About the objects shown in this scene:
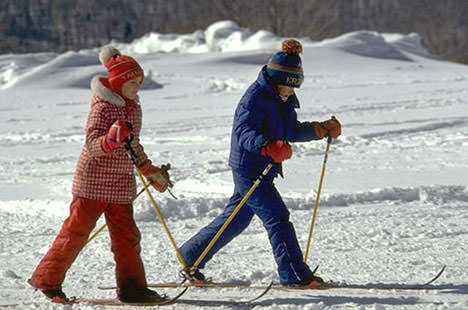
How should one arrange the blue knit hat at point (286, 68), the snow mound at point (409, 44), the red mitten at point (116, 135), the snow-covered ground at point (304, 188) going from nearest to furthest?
the red mitten at point (116, 135) → the blue knit hat at point (286, 68) → the snow-covered ground at point (304, 188) → the snow mound at point (409, 44)

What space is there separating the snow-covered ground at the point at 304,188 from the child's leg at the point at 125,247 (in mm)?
241

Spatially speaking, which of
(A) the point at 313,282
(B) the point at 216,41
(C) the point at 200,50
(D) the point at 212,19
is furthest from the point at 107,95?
(D) the point at 212,19

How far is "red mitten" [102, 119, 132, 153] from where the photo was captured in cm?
402

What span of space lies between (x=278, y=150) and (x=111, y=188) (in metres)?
0.85

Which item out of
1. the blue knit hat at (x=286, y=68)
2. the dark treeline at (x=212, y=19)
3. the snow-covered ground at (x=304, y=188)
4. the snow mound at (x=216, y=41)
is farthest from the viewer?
the dark treeline at (x=212, y=19)

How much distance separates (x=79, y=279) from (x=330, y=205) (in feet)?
8.80

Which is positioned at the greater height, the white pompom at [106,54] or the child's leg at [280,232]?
the white pompom at [106,54]

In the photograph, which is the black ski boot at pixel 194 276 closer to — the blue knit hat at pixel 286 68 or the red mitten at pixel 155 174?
the red mitten at pixel 155 174

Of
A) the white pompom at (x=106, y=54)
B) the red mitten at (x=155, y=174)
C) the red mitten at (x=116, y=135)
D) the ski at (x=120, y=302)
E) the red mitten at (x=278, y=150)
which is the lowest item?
the ski at (x=120, y=302)

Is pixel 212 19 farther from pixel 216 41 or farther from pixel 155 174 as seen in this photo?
pixel 155 174

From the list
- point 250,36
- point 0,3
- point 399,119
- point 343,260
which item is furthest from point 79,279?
point 0,3

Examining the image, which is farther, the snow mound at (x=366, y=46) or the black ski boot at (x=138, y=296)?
the snow mound at (x=366, y=46)

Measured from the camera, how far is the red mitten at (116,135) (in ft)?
13.2

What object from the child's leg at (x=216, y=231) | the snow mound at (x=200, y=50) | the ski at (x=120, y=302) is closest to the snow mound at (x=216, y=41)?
the snow mound at (x=200, y=50)
